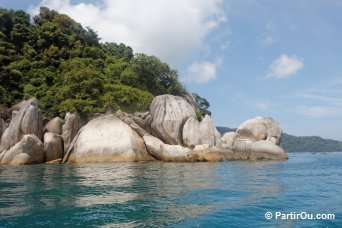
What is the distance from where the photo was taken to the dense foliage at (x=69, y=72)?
35.0 m

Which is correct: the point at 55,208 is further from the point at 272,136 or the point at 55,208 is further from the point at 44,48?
the point at 44,48

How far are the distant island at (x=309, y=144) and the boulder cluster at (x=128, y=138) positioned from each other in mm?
104591

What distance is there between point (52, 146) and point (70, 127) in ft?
8.21

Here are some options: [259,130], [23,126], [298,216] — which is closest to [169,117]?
[259,130]

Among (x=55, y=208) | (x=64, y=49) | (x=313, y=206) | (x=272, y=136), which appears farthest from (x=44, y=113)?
(x=313, y=206)

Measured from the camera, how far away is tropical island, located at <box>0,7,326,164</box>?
94.7ft

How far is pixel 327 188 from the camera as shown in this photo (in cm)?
1373

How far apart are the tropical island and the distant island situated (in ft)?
323

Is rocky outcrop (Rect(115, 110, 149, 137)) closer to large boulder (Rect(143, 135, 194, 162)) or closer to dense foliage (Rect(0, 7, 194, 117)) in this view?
large boulder (Rect(143, 135, 194, 162))

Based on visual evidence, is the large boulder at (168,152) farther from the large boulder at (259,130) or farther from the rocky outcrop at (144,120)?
the large boulder at (259,130)

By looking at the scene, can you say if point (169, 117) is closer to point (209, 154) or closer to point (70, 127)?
point (209, 154)

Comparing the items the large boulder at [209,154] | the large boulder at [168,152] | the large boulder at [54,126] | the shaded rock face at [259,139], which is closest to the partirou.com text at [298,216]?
the large boulder at [168,152]

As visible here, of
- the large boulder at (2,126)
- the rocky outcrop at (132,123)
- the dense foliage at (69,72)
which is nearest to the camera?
the rocky outcrop at (132,123)

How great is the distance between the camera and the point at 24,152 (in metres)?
27.7
